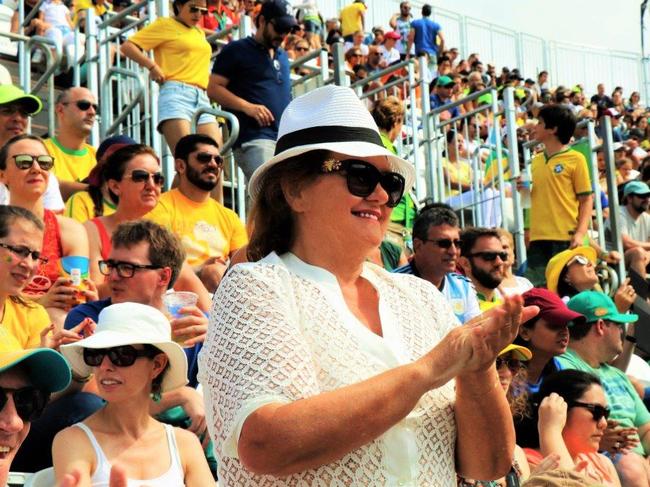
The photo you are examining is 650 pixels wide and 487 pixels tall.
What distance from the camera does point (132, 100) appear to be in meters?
10.0

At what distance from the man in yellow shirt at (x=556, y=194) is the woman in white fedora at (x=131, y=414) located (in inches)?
243

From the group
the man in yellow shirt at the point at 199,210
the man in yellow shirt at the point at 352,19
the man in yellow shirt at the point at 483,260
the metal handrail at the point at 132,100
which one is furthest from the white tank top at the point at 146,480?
the man in yellow shirt at the point at 352,19

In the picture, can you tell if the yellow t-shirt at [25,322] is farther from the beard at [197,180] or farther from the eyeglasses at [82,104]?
the eyeglasses at [82,104]

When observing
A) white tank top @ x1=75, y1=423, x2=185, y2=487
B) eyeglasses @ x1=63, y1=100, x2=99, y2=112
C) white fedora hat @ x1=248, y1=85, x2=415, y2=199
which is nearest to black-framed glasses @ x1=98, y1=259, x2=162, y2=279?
white tank top @ x1=75, y1=423, x2=185, y2=487

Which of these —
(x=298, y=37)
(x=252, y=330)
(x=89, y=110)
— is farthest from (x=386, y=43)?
(x=252, y=330)

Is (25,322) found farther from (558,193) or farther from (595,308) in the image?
(558,193)

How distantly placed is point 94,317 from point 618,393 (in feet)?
11.2

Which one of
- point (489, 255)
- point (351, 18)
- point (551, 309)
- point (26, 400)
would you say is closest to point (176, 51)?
point (489, 255)

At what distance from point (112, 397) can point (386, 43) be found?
53.9 ft

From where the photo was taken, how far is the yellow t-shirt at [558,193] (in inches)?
412

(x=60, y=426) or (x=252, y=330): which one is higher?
(x=252, y=330)

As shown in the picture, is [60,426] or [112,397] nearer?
[112,397]

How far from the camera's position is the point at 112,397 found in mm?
4336

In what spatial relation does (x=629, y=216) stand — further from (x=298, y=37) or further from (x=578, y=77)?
(x=578, y=77)
